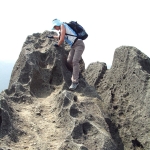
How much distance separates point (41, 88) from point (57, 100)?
1.46 metres

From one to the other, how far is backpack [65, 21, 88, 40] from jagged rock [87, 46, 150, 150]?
148 centimetres

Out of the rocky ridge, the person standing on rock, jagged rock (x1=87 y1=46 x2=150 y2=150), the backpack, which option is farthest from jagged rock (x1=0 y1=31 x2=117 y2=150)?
the backpack

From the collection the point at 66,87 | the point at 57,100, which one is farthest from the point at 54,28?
the point at 57,100

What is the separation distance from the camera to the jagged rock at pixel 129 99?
8.41 m

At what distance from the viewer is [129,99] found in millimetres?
9211

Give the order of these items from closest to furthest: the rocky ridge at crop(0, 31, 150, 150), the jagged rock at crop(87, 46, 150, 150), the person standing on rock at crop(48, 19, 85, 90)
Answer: the rocky ridge at crop(0, 31, 150, 150) → the jagged rock at crop(87, 46, 150, 150) → the person standing on rock at crop(48, 19, 85, 90)

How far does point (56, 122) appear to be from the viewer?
8055 mm

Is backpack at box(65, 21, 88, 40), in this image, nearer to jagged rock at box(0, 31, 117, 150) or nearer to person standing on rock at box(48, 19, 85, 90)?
person standing on rock at box(48, 19, 85, 90)

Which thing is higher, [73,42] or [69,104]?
[73,42]

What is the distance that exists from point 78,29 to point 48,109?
3451 mm

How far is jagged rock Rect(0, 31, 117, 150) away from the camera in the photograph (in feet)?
23.4

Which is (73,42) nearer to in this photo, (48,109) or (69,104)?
(48,109)

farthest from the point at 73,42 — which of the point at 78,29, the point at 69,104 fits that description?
the point at 69,104

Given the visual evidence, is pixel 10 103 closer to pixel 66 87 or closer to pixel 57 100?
pixel 57 100
